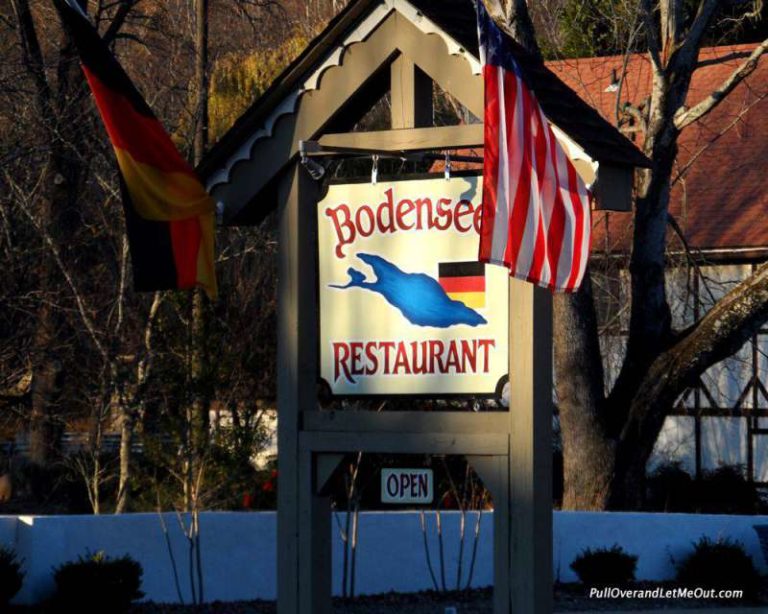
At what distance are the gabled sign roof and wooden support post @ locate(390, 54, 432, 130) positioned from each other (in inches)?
4.4

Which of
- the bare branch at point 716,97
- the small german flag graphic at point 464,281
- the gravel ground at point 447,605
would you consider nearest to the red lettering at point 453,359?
the small german flag graphic at point 464,281

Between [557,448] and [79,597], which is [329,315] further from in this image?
[557,448]

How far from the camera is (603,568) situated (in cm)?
1278

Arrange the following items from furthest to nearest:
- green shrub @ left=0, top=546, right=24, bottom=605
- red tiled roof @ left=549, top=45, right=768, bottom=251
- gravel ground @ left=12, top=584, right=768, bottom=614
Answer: red tiled roof @ left=549, top=45, right=768, bottom=251 → gravel ground @ left=12, top=584, right=768, bottom=614 → green shrub @ left=0, top=546, right=24, bottom=605

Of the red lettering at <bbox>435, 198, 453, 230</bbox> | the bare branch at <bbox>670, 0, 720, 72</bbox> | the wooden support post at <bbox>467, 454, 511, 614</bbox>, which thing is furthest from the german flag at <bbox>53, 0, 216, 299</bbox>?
the bare branch at <bbox>670, 0, 720, 72</bbox>

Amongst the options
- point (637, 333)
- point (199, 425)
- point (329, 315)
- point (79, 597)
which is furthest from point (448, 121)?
point (329, 315)

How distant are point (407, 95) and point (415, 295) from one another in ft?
3.76

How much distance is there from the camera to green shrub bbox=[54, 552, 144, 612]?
1012 cm

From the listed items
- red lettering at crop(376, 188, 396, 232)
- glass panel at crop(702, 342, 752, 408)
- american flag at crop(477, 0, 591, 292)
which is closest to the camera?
american flag at crop(477, 0, 591, 292)

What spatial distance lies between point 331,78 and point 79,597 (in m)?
4.78

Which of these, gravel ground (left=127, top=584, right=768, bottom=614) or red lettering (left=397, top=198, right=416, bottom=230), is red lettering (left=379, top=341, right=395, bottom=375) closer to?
red lettering (left=397, top=198, right=416, bottom=230)

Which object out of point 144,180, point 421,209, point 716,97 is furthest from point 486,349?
point 716,97

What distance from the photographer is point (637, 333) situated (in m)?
15.3

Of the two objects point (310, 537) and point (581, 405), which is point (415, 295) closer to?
point (310, 537)
